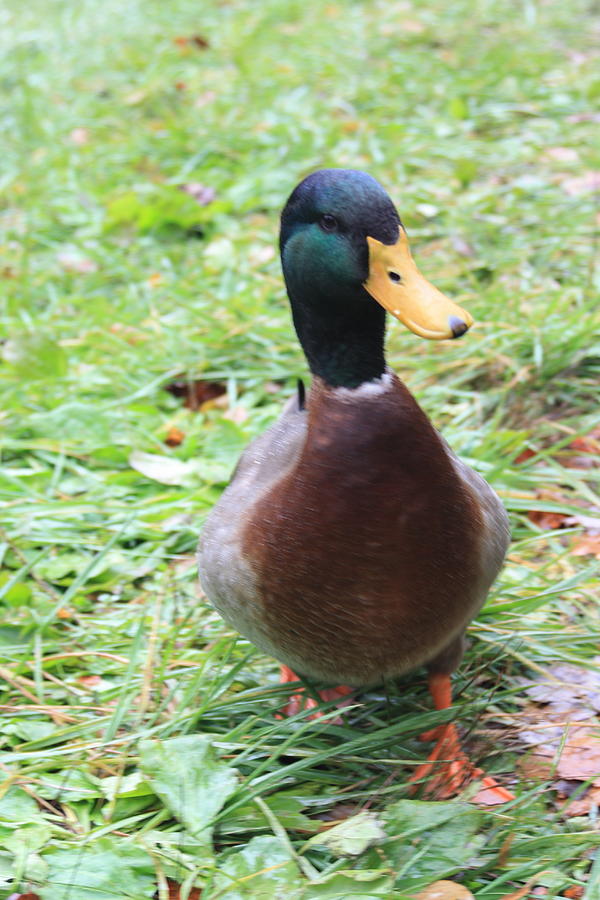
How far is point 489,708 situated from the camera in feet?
6.82

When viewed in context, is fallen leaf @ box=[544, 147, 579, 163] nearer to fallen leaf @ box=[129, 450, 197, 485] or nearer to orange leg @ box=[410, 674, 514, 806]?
fallen leaf @ box=[129, 450, 197, 485]

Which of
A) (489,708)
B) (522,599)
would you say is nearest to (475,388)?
(522,599)

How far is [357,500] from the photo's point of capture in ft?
5.38

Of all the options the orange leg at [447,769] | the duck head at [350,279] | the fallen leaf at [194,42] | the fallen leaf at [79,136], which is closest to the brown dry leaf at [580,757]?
the orange leg at [447,769]

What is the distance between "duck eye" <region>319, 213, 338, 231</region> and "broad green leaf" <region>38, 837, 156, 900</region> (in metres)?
1.04

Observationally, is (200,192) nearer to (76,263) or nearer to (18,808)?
(76,263)

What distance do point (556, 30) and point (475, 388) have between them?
2.92 metres

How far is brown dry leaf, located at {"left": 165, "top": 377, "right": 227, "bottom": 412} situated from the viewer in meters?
3.28

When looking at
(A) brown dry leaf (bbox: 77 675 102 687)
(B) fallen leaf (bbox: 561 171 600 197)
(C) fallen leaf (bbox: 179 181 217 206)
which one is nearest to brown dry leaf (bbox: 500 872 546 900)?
(A) brown dry leaf (bbox: 77 675 102 687)

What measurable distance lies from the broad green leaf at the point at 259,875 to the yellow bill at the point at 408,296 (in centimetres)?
85

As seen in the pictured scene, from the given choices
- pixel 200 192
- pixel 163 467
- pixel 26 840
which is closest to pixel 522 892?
pixel 26 840

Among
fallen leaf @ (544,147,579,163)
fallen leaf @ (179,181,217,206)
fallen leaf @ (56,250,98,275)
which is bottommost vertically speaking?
fallen leaf @ (56,250,98,275)

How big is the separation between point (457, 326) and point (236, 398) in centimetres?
173

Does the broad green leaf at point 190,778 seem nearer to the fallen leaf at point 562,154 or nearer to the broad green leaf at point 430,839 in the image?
the broad green leaf at point 430,839
